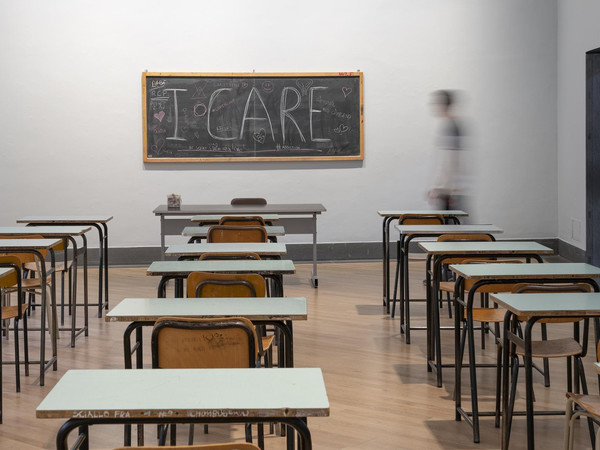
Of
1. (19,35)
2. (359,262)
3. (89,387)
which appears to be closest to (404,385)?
(89,387)

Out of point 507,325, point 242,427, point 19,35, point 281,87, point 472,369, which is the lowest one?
point 242,427

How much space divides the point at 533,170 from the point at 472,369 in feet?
20.5

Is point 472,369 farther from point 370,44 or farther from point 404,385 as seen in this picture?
point 370,44

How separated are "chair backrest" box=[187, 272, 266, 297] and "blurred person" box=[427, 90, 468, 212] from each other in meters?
5.47

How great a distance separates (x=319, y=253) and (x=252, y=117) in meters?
1.76

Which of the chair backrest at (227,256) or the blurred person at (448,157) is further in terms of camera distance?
the blurred person at (448,157)

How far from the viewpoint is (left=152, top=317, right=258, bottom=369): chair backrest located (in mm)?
2861

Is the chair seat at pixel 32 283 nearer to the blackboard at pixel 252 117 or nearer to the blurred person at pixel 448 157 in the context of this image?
the blackboard at pixel 252 117

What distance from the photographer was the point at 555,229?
387 inches

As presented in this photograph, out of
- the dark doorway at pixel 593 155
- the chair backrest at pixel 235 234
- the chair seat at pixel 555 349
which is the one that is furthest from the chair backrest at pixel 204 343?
the dark doorway at pixel 593 155

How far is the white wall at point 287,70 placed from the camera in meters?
9.34

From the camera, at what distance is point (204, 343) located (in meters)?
2.89

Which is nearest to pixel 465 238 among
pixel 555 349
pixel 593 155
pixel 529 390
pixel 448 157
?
pixel 555 349

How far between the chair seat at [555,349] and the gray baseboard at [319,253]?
19.1 ft
